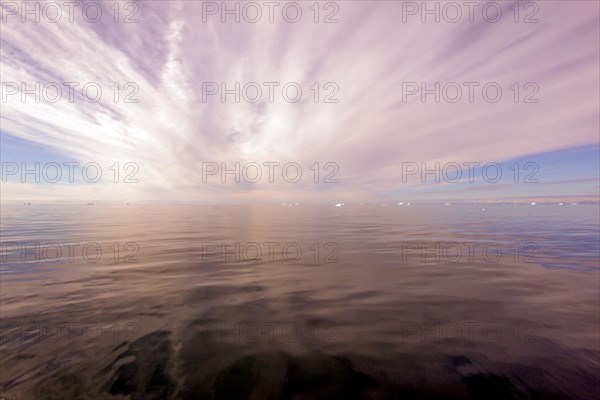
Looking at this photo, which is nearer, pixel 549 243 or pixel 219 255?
pixel 219 255

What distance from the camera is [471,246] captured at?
17.7 metres

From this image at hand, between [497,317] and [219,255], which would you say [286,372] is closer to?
[497,317]

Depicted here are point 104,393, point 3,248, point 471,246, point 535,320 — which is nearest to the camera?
point 104,393

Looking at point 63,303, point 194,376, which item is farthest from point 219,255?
point 194,376

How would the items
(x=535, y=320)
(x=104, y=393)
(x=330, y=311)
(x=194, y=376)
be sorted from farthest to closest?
(x=330, y=311)
(x=535, y=320)
(x=194, y=376)
(x=104, y=393)

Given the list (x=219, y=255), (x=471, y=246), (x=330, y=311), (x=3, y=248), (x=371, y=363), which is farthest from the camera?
(x=471, y=246)

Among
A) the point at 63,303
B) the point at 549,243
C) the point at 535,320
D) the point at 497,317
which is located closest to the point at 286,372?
the point at 497,317

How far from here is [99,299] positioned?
8234mm

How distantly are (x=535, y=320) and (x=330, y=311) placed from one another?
568 centimetres

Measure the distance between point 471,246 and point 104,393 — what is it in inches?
819

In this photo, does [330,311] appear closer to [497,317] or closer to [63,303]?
[497,317]

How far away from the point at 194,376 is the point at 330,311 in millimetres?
4138

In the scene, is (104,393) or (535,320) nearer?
(104,393)

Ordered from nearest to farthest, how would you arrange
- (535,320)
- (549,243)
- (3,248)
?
(535,320) < (3,248) < (549,243)
